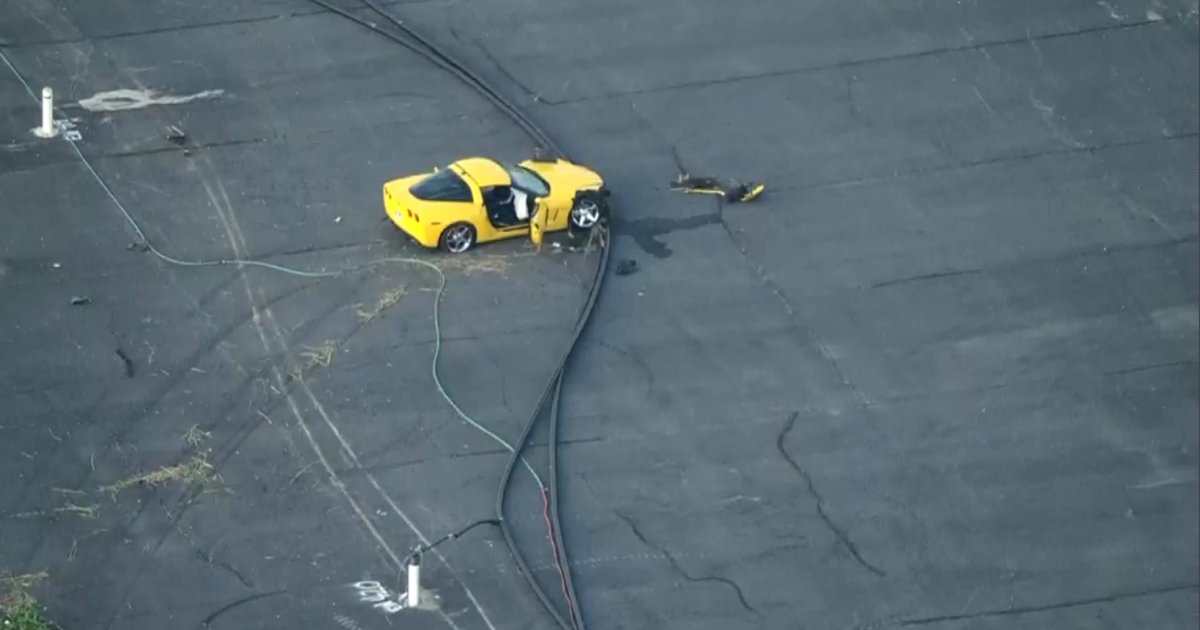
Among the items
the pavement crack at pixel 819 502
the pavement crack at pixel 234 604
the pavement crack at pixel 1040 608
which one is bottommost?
the pavement crack at pixel 1040 608

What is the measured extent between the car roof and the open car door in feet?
1.80

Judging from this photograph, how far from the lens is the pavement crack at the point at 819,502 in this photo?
872 inches

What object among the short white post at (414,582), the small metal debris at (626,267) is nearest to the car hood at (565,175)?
the small metal debris at (626,267)

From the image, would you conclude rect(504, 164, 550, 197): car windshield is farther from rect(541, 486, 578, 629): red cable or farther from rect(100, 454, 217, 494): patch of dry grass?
rect(100, 454, 217, 494): patch of dry grass

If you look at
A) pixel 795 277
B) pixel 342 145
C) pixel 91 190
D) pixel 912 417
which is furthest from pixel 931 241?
pixel 91 190

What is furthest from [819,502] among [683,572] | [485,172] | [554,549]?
Result: [485,172]

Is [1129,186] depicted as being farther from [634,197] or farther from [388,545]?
[388,545]

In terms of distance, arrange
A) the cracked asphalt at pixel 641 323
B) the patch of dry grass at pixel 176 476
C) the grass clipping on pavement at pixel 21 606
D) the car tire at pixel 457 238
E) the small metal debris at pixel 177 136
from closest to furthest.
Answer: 1. the grass clipping on pavement at pixel 21 606
2. the cracked asphalt at pixel 641 323
3. the patch of dry grass at pixel 176 476
4. the car tire at pixel 457 238
5. the small metal debris at pixel 177 136

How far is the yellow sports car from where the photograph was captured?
86.6 ft

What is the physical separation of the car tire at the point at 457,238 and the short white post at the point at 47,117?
6849 mm

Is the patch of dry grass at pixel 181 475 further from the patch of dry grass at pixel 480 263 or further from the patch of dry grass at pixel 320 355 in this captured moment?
the patch of dry grass at pixel 480 263

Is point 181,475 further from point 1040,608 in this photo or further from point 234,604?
point 1040,608

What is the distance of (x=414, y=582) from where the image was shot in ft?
68.8

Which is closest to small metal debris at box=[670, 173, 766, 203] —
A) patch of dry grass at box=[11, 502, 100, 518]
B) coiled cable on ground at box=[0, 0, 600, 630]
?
coiled cable on ground at box=[0, 0, 600, 630]
